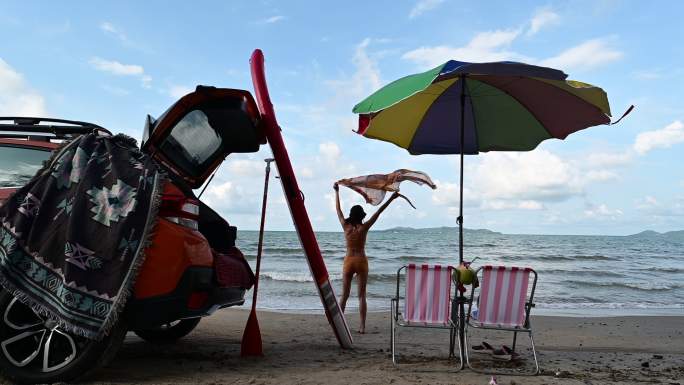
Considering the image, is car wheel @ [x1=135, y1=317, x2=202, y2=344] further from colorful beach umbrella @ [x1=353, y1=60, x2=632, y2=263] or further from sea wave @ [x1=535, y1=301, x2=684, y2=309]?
sea wave @ [x1=535, y1=301, x2=684, y2=309]

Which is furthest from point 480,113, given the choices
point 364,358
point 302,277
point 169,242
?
point 302,277

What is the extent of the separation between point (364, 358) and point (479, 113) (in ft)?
9.65

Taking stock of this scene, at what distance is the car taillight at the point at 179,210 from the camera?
12.4 ft

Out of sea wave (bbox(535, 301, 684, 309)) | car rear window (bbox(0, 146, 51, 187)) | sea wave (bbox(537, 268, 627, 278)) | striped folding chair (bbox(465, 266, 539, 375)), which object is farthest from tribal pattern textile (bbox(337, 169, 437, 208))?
sea wave (bbox(537, 268, 627, 278))

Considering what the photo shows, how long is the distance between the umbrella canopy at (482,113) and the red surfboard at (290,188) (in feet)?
2.68

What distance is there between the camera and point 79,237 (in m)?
3.57

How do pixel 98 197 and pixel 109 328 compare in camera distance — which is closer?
pixel 109 328

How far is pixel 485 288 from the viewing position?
4.79 meters

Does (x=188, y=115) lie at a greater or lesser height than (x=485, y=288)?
greater

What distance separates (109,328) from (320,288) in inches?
83.5

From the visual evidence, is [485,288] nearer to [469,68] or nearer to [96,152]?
[469,68]

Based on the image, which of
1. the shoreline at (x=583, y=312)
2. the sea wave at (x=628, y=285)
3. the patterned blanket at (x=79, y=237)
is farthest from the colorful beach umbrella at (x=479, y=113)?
the sea wave at (x=628, y=285)

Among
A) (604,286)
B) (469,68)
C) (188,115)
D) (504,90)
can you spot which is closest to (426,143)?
(504,90)

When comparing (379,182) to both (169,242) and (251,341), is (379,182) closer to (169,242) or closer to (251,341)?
(251,341)
